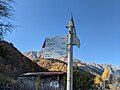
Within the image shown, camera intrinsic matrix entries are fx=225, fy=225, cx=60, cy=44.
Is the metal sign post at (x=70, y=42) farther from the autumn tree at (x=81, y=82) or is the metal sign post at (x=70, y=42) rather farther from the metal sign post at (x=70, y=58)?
the autumn tree at (x=81, y=82)

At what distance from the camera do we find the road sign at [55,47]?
13.8ft

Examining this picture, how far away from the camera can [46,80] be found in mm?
28219

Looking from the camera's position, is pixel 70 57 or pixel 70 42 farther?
pixel 70 42

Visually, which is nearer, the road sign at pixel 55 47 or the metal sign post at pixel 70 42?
the metal sign post at pixel 70 42

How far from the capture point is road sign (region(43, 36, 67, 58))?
4.20 m

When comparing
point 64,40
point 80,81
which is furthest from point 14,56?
point 64,40

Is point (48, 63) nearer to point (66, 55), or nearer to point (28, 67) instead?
point (28, 67)

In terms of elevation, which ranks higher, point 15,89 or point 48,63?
point 48,63

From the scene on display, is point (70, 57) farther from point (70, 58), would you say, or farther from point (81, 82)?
point (81, 82)

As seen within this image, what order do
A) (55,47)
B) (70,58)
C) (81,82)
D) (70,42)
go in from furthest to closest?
(81,82), (55,47), (70,42), (70,58)

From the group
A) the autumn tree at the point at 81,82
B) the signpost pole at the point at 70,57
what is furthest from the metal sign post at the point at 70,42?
the autumn tree at the point at 81,82

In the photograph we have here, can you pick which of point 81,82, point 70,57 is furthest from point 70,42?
point 81,82

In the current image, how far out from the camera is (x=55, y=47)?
4.25 metres

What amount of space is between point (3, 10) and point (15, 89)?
5.50 meters
